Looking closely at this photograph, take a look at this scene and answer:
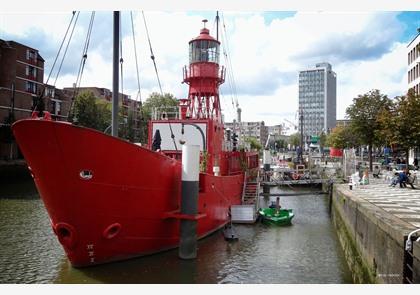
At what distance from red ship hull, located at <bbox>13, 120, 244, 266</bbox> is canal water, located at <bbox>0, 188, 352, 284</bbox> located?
60 cm

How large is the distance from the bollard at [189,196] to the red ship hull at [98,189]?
0.33 metres

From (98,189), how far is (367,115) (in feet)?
95.9

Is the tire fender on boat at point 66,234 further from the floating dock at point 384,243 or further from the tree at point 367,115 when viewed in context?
the tree at point 367,115

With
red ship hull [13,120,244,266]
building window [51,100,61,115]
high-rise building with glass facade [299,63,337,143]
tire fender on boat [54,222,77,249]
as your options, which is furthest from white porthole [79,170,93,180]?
building window [51,100,61,115]

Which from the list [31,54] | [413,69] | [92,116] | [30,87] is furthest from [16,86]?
[413,69]

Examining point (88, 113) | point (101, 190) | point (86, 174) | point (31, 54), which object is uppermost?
point (31, 54)

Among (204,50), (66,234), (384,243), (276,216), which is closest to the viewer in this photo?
(384,243)

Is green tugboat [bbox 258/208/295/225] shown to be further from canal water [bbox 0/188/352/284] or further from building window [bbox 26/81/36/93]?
building window [bbox 26/81/36/93]

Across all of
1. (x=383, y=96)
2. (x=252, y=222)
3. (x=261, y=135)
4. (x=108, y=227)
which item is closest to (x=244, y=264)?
(x=108, y=227)

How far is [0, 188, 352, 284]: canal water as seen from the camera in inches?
396

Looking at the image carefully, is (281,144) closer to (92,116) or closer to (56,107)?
(56,107)

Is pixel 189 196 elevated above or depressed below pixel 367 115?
below

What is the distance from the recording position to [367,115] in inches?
1335

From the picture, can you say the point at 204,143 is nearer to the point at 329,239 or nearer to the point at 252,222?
the point at 252,222
